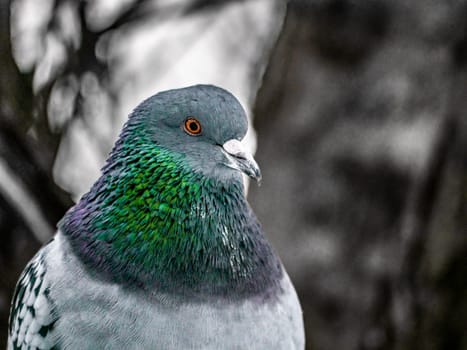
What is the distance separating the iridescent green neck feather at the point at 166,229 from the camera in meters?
3.59

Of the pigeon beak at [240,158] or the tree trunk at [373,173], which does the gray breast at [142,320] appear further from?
the tree trunk at [373,173]

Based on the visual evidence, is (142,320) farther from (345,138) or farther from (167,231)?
(345,138)

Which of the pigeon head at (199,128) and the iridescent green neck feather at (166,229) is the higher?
the pigeon head at (199,128)

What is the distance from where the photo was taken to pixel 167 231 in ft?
12.0

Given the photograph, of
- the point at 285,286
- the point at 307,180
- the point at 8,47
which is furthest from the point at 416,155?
the point at 8,47

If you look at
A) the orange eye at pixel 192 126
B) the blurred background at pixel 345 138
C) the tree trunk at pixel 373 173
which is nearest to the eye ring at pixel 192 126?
the orange eye at pixel 192 126

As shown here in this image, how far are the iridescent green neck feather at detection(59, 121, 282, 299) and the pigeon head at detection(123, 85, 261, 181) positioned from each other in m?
0.02

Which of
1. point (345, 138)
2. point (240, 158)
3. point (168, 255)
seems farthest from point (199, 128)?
point (345, 138)

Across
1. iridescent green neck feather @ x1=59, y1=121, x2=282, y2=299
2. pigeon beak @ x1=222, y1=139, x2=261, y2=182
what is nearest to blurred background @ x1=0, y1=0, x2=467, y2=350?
iridescent green neck feather @ x1=59, y1=121, x2=282, y2=299

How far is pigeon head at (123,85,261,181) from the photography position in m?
3.72

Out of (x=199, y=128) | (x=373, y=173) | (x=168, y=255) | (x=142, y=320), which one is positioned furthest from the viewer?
(x=373, y=173)

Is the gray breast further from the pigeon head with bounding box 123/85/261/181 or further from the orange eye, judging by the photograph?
the orange eye

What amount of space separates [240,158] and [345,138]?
2.26m

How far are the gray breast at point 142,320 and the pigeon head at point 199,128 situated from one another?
0.58 m
